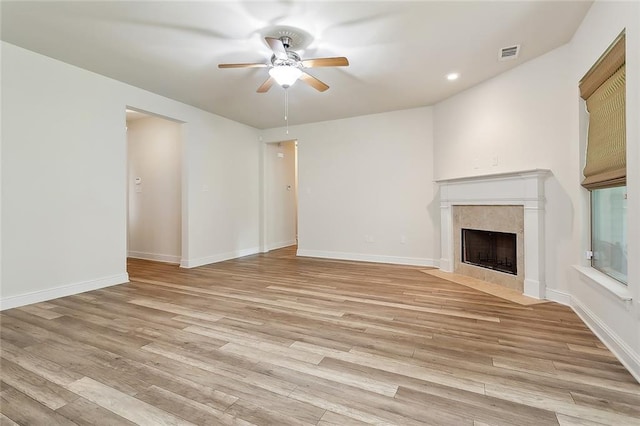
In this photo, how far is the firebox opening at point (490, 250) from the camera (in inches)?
149

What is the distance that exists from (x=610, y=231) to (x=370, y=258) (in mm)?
3439

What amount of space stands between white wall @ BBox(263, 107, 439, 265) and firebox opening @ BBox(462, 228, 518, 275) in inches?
23.8

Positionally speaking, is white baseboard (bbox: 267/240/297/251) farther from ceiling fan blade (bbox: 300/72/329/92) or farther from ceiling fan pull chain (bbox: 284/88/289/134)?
ceiling fan blade (bbox: 300/72/329/92)

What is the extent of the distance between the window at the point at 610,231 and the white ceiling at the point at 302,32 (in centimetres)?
158

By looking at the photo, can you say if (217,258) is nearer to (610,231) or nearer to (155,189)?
(155,189)

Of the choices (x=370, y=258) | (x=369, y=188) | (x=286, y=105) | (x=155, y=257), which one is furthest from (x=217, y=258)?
(x=369, y=188)

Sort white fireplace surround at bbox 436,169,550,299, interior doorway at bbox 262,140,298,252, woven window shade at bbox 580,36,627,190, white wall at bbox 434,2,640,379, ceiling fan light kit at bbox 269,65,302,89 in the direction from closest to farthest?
1. white wall at bbox 434,2,640,379
2. woven window shade at bbox 580,36,627,190
3. ceiling fan light kit at bbox 269,65,302,89
4. white fireplace surround at bbox 436,169,550,299
5. interior doorway at bbox 262,140,298,252

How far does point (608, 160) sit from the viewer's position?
7.38 ft

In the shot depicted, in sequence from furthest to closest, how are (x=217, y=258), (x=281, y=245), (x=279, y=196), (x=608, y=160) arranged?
(x=281, y=245)
(x=279, y=196)
(x=217, y=258)
(x=608, y=160)

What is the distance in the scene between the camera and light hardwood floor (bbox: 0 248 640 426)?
4.78 ft

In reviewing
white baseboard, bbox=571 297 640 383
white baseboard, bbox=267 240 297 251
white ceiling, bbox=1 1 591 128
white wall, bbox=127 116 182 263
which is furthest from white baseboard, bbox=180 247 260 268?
white baseboard, bbox=571 297 640 383

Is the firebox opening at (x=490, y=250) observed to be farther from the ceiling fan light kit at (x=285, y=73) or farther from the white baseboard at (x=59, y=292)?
the white baseboard at (x=59, y=292)

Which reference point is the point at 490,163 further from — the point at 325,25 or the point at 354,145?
the point at 325,25

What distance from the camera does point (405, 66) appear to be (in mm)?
3465
